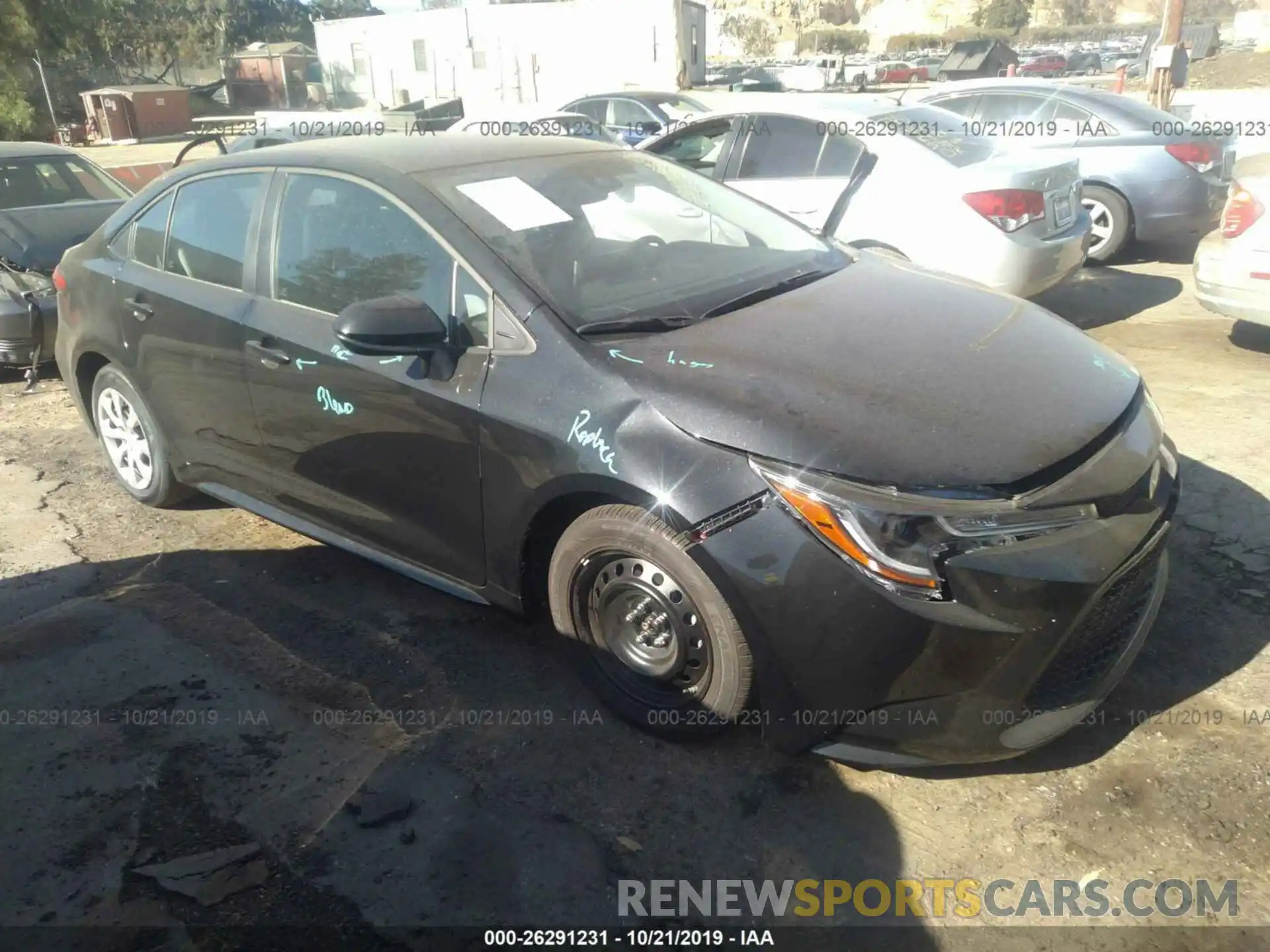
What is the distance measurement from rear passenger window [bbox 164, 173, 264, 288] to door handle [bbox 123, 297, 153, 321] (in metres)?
0.19

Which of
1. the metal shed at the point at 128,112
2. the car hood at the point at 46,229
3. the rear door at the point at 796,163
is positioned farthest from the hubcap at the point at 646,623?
the metal shed at the point at 128,112

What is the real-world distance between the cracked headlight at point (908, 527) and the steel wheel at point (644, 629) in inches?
19.0

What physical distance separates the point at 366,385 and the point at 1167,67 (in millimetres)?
14570

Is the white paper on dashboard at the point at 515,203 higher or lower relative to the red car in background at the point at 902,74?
higher

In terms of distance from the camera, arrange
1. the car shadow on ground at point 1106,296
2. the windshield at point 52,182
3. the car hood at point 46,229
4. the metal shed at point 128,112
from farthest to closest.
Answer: the metal shed at point 128,112 < the windshield at point 52,182 < the car shadow on ground at point 1106,296 < the car hood at point 46,229

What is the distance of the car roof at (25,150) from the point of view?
25.9ft

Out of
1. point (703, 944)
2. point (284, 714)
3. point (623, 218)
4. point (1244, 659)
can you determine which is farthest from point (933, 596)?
point (284, 714)

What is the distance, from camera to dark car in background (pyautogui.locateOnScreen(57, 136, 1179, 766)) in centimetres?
243

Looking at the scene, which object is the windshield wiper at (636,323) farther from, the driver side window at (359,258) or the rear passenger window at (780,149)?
the rear passenger window at (780,149)

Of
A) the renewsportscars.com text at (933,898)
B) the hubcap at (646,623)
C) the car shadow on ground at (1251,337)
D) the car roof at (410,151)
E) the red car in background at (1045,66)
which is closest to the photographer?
the renewsportscars.com text at (933,898)

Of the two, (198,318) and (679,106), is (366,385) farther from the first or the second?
(679,106)

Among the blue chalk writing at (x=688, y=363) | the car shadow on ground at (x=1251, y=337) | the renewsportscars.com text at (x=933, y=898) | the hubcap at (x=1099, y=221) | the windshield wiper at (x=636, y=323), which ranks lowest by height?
the car shadow on ground at (x=1251, y=337)

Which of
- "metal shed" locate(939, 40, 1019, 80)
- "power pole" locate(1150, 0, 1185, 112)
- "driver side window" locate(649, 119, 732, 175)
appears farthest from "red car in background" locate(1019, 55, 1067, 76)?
"driver side window" locate(649, 119, 732, 175)

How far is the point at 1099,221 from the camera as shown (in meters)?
8.52
